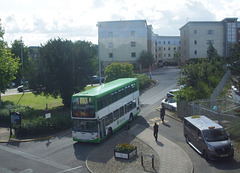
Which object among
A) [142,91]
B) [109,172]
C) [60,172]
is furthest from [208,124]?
[142,91]

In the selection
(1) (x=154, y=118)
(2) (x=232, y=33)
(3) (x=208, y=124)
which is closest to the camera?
(3) (x=208, y=124)

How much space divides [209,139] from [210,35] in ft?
192

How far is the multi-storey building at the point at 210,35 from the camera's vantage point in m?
67.0

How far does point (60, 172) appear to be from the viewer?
13.9 meters

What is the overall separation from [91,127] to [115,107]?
3.51 metres

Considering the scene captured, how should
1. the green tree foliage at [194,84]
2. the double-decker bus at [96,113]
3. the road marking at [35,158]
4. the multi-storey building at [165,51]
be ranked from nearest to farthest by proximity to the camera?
the road marking at [35,158]
the double-decker bus at [96,113]
the green tree foliage at [194,84]
the multi-storey building at [165,51]

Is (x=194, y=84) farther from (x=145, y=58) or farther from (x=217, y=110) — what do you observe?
(x=145, y=58)

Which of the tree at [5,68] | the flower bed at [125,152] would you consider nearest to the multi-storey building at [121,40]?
the tree at [5,68]

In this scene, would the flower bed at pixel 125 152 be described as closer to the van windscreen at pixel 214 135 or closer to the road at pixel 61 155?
the road at pixel 61 155

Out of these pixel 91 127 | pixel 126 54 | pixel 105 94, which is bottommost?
pixel 91 127

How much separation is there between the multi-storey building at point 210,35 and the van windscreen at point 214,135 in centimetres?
5645

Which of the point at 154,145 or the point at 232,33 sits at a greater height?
the point at 232,33

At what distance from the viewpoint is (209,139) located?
1488cm

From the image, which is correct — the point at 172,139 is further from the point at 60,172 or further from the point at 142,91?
the point at 142,91
